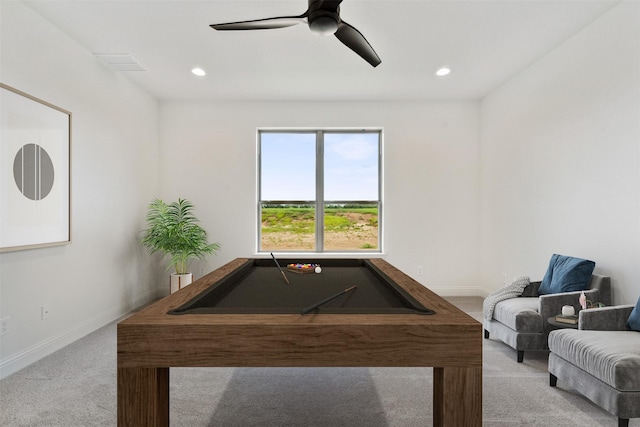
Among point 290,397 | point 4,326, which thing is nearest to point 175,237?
point 4,326

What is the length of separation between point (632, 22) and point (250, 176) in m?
4.12

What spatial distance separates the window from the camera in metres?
5.06

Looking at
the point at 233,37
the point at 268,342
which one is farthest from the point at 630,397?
the point at 233,37

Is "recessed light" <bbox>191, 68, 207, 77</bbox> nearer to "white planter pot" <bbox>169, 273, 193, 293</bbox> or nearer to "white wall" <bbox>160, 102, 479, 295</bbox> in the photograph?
"white wall" <bbox>160, 102, 479, 295</bbox>

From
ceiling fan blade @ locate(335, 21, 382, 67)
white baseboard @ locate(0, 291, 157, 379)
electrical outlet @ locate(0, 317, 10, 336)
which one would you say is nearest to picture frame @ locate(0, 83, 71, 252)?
electrical outlet @ locate(0, 317, 10, 336)

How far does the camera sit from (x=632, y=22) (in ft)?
8.29

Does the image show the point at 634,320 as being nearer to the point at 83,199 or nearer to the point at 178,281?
the point at 178,281

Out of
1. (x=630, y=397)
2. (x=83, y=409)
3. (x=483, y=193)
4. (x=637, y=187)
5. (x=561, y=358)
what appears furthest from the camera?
(x=483, y=193)

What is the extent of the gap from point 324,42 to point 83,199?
2.74 m

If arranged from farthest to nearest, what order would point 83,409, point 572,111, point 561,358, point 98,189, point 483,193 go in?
1. point 483,193
2. point 98,189
3. point 572,111
4. point 561,358
5. point 83,409

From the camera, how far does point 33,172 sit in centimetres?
269

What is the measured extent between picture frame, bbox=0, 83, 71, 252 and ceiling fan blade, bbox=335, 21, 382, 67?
2.36 m

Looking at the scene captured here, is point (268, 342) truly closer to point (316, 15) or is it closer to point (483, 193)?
point (316, 15)

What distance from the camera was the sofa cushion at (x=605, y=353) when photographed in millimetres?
1754
